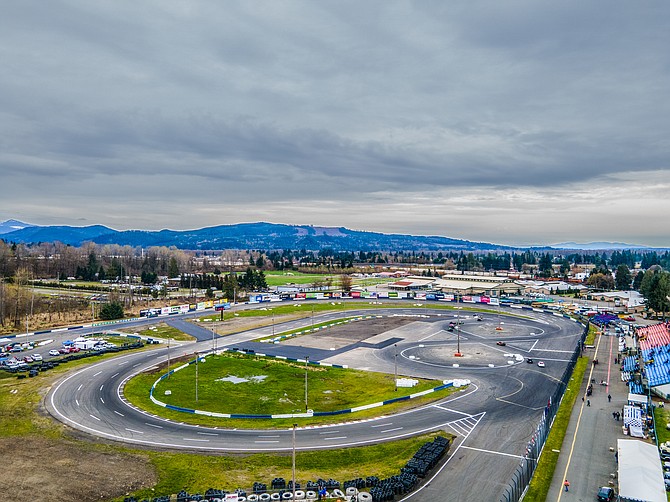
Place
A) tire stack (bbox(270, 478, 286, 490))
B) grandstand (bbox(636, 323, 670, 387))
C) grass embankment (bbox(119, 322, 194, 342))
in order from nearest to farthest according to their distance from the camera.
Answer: tire stack (bbox(270, 478, 286, 490)) < grandstand (bbox(636, 323, 670, 387)) < grass embankment (bbox(119, 322, 194, 342))

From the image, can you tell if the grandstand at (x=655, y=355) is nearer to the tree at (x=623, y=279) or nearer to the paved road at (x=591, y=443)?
the paved road at (x=591, y=443)

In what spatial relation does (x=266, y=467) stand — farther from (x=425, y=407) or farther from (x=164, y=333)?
(x=164, y=333)

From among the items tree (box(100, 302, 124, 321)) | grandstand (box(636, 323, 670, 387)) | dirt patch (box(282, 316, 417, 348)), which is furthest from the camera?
tree (box(100, 302, 124, 321))

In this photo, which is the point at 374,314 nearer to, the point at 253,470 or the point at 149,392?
the point at 149,392

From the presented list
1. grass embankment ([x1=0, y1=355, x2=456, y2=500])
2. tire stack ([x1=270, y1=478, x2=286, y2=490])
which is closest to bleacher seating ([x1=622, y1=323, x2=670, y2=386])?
grass embankment ([x1=0, y1=355, x2=456, y2=500])

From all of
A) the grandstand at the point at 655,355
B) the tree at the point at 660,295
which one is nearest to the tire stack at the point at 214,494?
the grandstand at the point at 655,355

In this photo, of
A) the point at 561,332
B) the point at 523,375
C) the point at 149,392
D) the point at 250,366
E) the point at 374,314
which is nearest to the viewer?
the point at 149,392

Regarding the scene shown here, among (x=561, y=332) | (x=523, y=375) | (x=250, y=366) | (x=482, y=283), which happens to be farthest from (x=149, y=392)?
(x=482, y=283)

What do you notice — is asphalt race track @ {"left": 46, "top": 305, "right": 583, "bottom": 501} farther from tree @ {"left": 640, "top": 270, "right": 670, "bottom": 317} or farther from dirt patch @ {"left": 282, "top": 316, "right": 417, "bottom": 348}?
tree @ {"left": 640, "top": 270, "right": 670, "bottom": 317}
